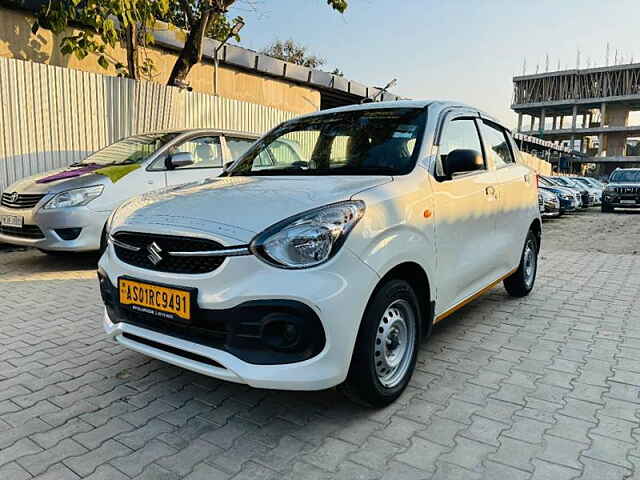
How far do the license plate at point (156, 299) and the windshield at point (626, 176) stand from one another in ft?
69.8

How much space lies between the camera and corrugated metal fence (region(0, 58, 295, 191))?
7.46 meters

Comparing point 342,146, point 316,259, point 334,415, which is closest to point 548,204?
point 342,146

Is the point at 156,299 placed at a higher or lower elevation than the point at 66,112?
lower

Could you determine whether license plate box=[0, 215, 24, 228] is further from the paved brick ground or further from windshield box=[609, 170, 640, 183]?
windshield box=[609, 170, 640, 183]

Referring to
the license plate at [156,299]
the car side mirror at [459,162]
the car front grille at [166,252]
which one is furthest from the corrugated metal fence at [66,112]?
the car side mirror at [459,162]

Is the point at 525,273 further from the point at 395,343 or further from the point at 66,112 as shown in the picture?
the point at 66,112

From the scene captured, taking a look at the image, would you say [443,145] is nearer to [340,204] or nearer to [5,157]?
[340,204]

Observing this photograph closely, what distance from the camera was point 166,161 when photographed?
248 inches

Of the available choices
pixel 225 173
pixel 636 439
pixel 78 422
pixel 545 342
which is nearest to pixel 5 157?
pixel 225 173

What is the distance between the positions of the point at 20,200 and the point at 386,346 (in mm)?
5150

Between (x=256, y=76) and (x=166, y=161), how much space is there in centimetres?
832

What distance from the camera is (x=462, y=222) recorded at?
3379 mm

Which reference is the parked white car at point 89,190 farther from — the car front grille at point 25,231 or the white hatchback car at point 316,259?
the white hatchback car at point 316,259

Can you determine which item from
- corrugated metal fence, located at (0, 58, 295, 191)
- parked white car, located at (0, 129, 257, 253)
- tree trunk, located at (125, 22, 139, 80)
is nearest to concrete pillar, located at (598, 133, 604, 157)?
corrugated metal fence, located at (0, 58, 295, 191)
